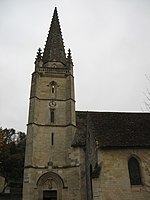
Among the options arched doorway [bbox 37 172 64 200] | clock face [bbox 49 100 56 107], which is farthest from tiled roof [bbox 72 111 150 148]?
clock face [bbox 49 100 56 107]

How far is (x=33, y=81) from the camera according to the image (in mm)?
25656

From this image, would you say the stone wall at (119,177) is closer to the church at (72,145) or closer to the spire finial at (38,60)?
the church at (72,145)

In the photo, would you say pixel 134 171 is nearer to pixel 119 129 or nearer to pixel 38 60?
pixel 119 129

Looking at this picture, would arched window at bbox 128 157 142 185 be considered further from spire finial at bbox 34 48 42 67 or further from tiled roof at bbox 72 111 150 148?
spire finial at bbox 34 48 42 67

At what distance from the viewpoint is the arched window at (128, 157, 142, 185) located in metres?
14.6

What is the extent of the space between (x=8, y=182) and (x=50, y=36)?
2278 centimetres

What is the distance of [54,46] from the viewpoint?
99.7 ft

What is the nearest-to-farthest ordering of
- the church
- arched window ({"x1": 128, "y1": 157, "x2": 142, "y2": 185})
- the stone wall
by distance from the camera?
the stone wall, the church, arched window ({"x1": 128, "y1": 157, "x2": 142, "y2": 185})

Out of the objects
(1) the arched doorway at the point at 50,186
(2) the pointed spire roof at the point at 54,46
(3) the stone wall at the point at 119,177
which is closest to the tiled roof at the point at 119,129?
(3) the stone wall at the point at 119,177

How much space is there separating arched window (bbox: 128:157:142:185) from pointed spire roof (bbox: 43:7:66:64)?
17609 millimetres

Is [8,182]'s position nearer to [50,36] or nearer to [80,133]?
[80,133]

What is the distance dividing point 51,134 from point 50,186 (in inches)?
204

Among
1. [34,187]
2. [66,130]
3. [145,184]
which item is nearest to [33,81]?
[66,130]

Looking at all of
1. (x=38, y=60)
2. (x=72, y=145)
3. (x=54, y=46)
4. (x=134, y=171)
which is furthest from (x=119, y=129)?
(x=54, y=46)
